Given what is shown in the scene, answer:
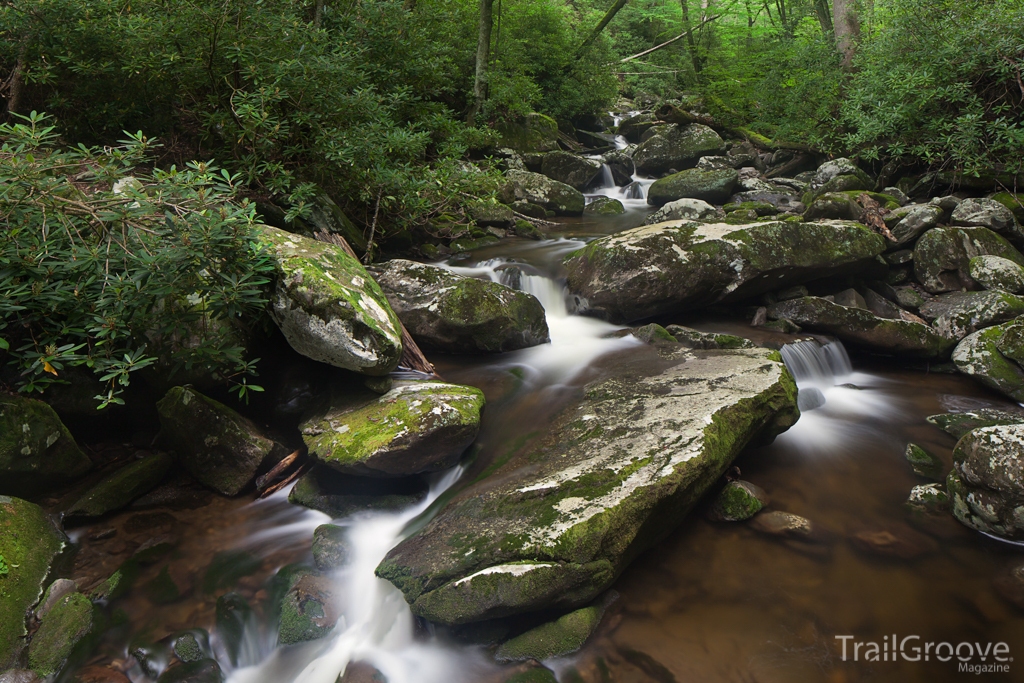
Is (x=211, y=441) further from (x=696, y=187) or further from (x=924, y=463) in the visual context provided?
(x=696, y=187)

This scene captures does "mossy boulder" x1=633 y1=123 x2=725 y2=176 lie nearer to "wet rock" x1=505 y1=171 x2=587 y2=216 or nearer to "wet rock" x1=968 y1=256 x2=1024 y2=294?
"wet rock" x1=505 y1=171 x2=587 y2=216

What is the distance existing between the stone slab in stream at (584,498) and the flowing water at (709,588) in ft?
0.81

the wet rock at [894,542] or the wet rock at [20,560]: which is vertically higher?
the wet rock at [20,560]

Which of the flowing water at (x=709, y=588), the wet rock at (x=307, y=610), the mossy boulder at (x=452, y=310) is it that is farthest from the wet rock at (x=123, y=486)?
the mossy boulder at (x=452, y=310)

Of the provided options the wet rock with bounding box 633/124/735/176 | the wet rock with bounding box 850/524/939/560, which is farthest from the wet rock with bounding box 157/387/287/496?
the wet rock with bounding box 633/124/735/176

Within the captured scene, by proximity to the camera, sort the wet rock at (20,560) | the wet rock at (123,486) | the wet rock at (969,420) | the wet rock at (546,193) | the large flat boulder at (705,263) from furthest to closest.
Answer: the wet rock at (546,193)
the large flat boulder at (705,263)
the wet rock at (969,420)
the wet rock at (123,486)
the wet rock at (20,560)

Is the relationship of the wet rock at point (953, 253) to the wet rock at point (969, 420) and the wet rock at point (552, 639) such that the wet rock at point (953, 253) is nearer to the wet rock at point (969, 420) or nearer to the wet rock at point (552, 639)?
the wet rock at point (969, 420)

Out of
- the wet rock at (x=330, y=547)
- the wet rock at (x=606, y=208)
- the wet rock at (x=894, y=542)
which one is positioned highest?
the wet rock at (x=606, y=208)

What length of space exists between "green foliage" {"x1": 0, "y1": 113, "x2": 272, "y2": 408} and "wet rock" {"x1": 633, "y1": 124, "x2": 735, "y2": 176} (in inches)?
516

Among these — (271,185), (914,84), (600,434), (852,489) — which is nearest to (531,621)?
(600,434)

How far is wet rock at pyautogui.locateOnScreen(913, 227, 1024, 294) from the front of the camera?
7.52 m

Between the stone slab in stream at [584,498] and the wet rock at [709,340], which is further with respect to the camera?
the wet rock at [709,340]

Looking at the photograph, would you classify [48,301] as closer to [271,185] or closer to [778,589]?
[271,185]

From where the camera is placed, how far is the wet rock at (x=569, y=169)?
13.8m
